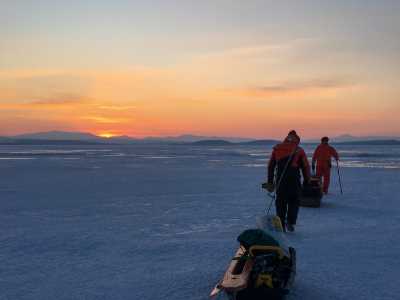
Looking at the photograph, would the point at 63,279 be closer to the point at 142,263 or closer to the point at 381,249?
the point at 142,263

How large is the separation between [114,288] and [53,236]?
251 centimetres

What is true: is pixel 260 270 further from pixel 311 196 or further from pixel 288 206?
pixel 311 196

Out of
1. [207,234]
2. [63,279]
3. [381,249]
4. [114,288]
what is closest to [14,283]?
[63,279]

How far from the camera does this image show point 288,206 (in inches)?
245

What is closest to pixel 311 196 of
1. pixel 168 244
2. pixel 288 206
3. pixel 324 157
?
pixel 324 157

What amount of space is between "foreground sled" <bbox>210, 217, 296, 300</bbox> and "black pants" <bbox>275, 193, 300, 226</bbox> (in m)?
2.39

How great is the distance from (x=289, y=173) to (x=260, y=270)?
2913mm

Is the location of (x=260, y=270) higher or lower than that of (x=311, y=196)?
higher

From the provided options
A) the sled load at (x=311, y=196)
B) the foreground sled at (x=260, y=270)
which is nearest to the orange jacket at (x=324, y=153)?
the sled load at (x=311, y=196)

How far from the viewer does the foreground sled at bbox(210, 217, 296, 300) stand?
322cm

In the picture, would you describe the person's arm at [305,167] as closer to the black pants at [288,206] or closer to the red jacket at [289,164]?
the red jacket at [289,164]

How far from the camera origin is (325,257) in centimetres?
492

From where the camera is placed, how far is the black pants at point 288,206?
20.3 ft

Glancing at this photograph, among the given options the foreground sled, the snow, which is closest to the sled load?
the snow
